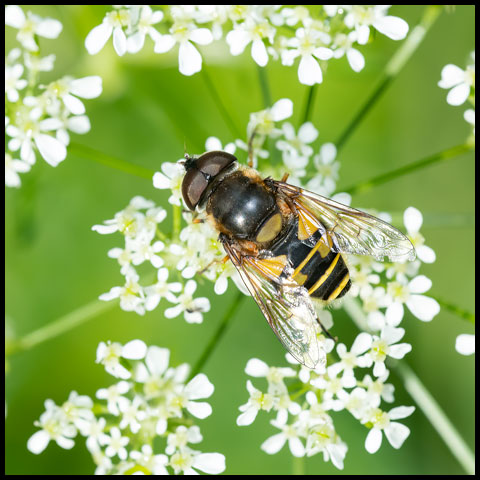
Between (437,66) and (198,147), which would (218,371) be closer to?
(198,147)

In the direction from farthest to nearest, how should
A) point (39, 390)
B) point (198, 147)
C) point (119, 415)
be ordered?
point (39, 390) < point (198, 147) < point (119, 415)

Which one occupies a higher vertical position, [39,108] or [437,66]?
[437,66]

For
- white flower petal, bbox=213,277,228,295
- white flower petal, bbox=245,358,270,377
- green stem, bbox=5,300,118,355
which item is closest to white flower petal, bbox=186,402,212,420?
white flower petal, bbox=245,358,270,377

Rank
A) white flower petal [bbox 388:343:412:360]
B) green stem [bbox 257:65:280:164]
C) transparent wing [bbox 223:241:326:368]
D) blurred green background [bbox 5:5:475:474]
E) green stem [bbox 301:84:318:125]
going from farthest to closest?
blurred green background [bbox 5:5:475:474]
green stem [bbox 257:65:280:164]
green stem [bbox 301:84:318:125]
white flower petal [bbox 388:343:412:360]
transparent wing [bbox 223:241:326:368]

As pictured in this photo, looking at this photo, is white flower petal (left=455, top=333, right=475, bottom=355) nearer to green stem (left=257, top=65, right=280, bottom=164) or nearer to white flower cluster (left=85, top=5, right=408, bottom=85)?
green stem (left=257, top=65, right=280, bottom=164)

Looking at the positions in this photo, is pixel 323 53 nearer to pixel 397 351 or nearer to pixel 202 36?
pixel 202 36

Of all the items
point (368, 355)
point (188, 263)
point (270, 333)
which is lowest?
point (368, 355)

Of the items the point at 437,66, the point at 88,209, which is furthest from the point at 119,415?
the point at 437,66

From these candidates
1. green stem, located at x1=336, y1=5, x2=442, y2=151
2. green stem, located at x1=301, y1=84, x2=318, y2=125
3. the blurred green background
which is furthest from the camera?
the blurred green background
